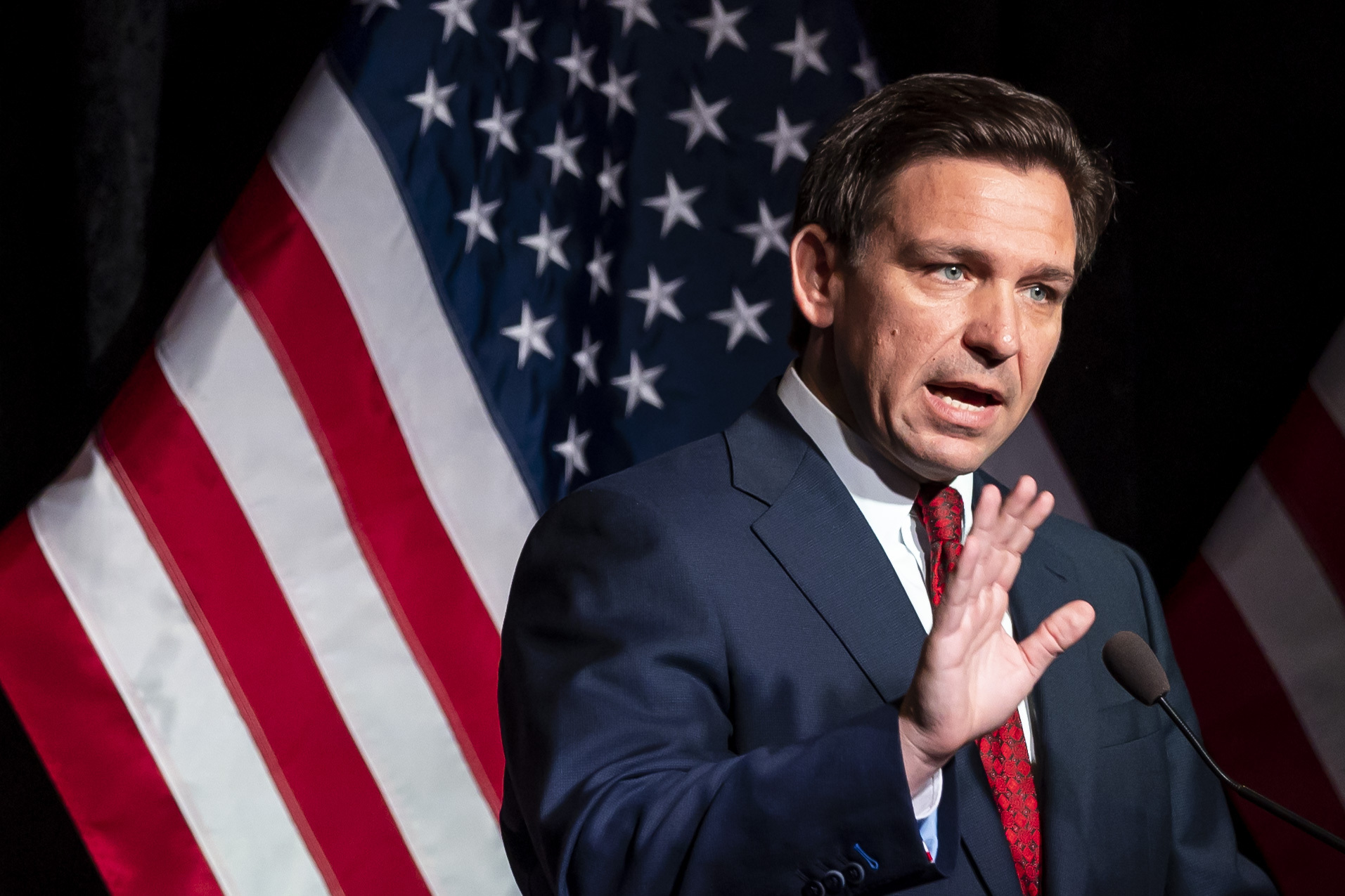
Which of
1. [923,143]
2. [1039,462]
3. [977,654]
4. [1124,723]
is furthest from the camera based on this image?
[1039,462]

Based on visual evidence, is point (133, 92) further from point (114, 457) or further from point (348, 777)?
point (348, 777)

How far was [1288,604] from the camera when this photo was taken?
2242 millimetres

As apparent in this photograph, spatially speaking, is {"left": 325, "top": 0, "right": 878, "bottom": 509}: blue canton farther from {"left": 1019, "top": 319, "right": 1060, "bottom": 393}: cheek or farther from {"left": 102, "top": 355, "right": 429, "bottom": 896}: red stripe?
{"left": 1019, "top": 319, "right": 1060, "bottom": 393}: cheek

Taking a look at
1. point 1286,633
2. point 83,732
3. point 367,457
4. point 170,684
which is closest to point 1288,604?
point 1286,633

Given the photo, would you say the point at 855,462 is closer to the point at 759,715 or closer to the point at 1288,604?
the point at 759,715

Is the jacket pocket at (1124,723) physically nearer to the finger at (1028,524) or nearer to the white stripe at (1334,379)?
the finger at (1028,524)

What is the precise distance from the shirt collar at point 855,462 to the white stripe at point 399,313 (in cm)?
107

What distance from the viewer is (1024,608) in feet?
4.82

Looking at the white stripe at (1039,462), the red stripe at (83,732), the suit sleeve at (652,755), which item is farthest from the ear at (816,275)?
the red stripe at (83,732)

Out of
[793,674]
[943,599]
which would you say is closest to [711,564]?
[793,674]

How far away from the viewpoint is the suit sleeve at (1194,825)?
59.9 inches

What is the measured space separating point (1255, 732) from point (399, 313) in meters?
1.73

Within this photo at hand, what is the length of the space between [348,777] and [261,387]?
0.72 m

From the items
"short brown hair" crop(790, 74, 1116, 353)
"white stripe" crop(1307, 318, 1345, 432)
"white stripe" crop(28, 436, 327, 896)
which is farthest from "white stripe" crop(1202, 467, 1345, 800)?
"white stripe" crop(28, 436, 327, 896)
